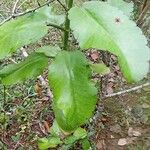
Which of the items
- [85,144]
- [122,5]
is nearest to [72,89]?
[122,5]

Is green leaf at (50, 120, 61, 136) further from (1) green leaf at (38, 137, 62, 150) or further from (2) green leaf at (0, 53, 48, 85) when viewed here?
(2) green leaf at (0, 53, 48, 85)

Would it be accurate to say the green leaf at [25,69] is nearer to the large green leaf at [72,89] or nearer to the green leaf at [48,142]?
the large green leaf at [72,89]

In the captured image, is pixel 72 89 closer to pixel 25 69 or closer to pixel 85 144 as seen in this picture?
pixel 25 69

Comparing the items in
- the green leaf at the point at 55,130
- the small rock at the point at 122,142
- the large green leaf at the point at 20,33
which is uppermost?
the large green leaf at the point at 20,33

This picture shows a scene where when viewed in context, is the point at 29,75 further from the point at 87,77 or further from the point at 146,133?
the point at 146,133

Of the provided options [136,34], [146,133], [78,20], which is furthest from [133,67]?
[146,133]

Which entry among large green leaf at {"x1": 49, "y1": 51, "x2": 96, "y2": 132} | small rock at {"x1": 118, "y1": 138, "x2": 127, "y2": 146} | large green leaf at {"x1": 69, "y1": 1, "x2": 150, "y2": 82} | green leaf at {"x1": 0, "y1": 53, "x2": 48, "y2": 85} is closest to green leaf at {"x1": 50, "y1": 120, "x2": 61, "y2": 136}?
small rock at {"x1": 118, "y1": 138, "x2": 127, "y2": 146}

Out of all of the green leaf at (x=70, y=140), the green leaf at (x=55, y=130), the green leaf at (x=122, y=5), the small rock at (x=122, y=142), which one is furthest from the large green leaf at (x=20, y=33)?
the small rock at (x=122, y=142)
